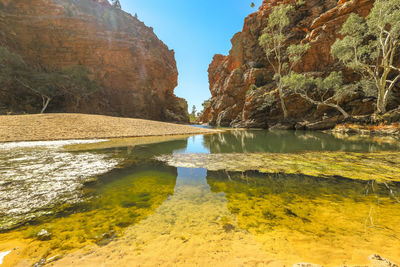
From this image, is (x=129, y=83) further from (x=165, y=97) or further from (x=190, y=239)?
(x=190, y=239)

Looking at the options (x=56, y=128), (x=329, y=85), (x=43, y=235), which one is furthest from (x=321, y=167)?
(x=329, y=85)

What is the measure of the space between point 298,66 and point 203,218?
1490 inches

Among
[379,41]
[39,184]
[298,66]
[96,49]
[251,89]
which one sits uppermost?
[96,49]

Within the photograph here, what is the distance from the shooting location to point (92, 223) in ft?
7.79

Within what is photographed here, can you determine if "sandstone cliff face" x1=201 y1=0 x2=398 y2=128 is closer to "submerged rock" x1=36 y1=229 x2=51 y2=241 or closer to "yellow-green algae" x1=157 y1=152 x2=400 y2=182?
"yellow-green algae" x1=157 y1=152 x2=400 y2=182

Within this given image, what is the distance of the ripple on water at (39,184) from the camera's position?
2643mm

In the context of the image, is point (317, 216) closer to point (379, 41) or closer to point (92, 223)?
point (92, 223)

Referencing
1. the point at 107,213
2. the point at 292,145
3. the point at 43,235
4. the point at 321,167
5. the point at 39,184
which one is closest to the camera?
the point at 43,235

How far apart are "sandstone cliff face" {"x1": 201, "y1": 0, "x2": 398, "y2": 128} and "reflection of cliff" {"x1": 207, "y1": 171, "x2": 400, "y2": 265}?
1051 inches

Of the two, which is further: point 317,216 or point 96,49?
point 96,49

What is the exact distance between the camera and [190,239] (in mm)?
2016

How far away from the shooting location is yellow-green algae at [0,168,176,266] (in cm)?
183

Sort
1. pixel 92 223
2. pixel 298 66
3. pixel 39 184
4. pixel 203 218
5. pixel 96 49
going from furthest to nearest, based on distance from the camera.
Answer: pixel 96 49 < pixel 298 66 < pixel 39 184 < pixel 203 218 < pixel 92 223

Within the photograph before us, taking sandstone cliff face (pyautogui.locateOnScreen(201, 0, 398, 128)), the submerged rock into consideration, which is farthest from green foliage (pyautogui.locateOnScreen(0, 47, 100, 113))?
the submerged rock
